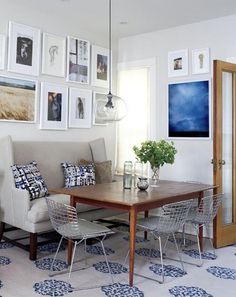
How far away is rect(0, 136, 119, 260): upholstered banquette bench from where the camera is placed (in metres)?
3.70

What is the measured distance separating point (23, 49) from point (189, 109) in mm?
2358

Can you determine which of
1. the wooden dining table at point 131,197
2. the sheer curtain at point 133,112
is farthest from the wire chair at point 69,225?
the sheer curtain at point 133,112

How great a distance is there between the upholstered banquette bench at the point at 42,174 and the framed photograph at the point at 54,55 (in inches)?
39.3

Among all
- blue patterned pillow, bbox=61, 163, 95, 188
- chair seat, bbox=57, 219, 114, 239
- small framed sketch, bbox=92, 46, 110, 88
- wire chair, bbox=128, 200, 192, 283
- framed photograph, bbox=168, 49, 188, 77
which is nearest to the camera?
chair seat, bbox=57, 219, 114, 239

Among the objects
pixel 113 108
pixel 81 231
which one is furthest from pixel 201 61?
pixel 81 231

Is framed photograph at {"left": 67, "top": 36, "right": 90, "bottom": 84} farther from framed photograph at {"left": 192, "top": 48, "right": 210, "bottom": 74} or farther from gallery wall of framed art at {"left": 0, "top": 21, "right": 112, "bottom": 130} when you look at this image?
framed photograph at {"left": 192, "top": 48, "right": 210, "bottom": 74}

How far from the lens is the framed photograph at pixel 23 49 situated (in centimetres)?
438

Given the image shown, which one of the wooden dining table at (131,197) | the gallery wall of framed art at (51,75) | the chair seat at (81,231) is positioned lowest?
the chair seat at (81,231)

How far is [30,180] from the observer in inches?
157

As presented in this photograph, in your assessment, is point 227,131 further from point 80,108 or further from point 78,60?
point 78,60

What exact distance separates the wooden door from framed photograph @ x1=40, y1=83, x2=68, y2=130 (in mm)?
2069

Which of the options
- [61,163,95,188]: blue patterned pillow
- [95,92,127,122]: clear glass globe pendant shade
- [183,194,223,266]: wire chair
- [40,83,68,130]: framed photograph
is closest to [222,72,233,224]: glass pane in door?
[183,194,223,266]: wire chair

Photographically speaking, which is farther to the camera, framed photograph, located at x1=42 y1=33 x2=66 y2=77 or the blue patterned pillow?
framed photograph, located at x1=42 y1=33 x2=66 y2=77

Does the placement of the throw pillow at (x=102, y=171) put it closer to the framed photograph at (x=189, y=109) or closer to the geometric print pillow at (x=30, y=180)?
the geometric print pillow at (x=30, y=180)
